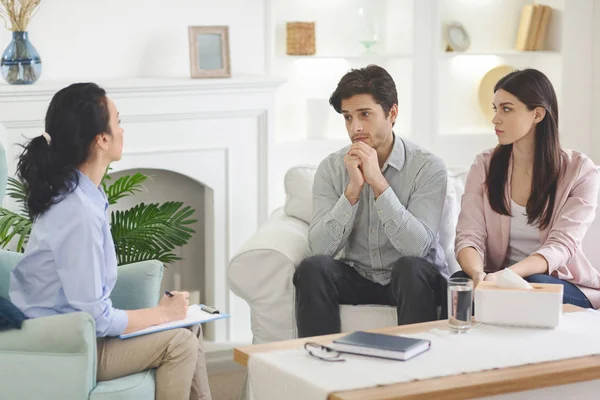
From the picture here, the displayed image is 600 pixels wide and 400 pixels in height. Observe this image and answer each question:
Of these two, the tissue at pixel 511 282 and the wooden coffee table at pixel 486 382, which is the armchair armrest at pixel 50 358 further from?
the tissue at pixel 511 282

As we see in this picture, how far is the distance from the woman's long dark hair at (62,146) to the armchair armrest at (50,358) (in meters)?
0.30

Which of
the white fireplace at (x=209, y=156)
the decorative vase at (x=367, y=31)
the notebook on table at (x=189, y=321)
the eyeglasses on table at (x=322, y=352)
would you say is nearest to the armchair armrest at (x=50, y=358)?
the notebook on table at (x=189, y=321)

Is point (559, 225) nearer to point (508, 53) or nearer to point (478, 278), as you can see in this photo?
point (478, 278)

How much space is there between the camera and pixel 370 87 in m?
3.28

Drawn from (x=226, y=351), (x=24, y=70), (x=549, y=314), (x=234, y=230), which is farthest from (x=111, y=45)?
(x=549, y=314)

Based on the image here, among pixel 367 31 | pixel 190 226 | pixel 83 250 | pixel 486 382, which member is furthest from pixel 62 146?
pixel 367 31

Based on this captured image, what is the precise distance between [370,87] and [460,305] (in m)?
1.03

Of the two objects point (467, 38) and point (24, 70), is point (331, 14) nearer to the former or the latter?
point (467, 38)

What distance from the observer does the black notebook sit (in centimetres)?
225

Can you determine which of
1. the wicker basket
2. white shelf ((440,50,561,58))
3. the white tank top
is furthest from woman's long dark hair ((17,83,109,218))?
white shelf ((440,50,561,58))

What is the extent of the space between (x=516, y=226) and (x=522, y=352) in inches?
38.9

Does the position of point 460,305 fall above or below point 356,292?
above

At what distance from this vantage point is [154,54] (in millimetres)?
4223

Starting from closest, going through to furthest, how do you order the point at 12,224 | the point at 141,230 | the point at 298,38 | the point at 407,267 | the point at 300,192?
the point at 407,267 < the point at 12,224 < the point at 141,230 < the point at 300,192 < the point at 298,38
